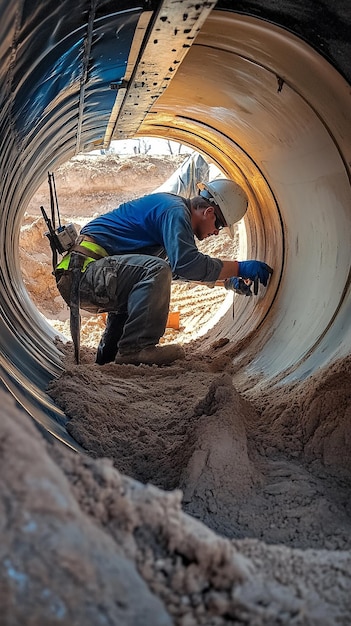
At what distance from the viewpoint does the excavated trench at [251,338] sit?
6.71 feet

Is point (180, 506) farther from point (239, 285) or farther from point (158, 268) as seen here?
point (239, 285)

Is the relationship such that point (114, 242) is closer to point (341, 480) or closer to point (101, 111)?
point (101, 111)

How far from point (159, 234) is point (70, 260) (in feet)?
2.52

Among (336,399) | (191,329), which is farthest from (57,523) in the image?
(191,329)

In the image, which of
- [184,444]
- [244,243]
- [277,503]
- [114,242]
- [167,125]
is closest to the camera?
[277,503]

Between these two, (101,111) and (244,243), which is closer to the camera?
(101,111)

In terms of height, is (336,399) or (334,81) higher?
(334,81)

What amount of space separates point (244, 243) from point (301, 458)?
3.82m

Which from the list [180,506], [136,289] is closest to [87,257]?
[136,289]

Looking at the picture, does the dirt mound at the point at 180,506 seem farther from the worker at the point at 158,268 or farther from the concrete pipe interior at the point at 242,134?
the worker at the point at 158,268

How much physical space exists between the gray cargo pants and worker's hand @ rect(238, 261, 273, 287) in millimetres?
580

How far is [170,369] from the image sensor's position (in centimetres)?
427

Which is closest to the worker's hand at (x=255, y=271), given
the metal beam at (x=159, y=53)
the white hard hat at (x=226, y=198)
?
the white hard hat at (x=226, y=198)

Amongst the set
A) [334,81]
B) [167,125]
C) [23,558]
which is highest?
[167,125]
